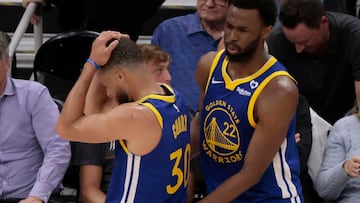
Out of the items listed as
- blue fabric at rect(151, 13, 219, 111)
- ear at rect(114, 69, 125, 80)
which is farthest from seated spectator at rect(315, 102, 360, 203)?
ear at rect(114, 69, 125, 80)

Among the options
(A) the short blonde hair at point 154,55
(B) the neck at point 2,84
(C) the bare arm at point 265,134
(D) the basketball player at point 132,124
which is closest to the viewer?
(D) the basketball player at point 132,124

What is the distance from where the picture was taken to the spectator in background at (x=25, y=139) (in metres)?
3.50

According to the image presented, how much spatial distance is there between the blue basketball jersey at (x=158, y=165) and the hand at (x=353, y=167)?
111 centimetres

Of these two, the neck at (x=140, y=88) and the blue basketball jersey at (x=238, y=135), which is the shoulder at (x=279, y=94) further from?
the neck at (x=140, y=88)

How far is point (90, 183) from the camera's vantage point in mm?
3574

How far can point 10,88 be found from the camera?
353 cm

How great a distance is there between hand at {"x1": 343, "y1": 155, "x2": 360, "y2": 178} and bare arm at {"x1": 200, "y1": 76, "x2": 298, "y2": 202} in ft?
2.77

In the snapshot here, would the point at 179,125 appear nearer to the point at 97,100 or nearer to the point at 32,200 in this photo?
the point at 97,100

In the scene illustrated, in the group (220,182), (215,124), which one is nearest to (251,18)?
(215,124)

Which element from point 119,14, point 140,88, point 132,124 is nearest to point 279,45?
point 119,14

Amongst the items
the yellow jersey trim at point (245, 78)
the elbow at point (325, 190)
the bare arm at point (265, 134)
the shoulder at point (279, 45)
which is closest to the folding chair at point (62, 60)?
the shoulder at point (279, 45)

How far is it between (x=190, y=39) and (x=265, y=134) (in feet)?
4.95

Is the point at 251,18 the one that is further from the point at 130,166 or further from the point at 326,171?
the point at 326,171

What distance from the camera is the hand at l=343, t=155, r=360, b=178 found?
3.42 meters
